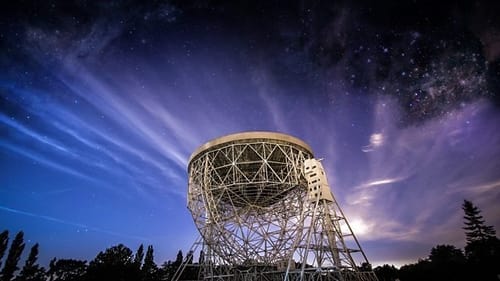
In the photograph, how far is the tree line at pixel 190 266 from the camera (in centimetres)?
2409

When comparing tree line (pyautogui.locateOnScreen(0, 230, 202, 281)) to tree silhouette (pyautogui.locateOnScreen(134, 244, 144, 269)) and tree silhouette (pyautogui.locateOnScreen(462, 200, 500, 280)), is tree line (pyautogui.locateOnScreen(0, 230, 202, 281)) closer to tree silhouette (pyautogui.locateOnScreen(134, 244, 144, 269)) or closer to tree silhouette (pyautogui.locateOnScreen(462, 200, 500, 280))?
tree silhouette (pyautogui.locateOnScreen(134, 244, 144, 269))

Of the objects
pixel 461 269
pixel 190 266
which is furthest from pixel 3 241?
pixel 461 269

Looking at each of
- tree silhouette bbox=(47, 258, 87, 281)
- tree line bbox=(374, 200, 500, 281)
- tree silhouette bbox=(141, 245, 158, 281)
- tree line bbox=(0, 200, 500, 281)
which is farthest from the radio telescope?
tree silhouette bbox=(47, 258, 87, 281)

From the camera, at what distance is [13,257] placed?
40844mm

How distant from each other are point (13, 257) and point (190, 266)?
117ft

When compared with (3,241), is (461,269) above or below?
below

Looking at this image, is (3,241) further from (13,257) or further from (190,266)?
(190,266)

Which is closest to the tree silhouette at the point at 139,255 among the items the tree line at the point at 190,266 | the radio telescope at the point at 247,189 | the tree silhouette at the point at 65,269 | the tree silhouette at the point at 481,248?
the tree line at the point at 190,266

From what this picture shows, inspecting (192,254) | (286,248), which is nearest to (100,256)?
(192,254)

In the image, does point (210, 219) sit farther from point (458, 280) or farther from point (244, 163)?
point (458, 280)

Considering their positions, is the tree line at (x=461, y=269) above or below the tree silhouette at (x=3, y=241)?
→ below

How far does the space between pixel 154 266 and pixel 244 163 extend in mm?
41976

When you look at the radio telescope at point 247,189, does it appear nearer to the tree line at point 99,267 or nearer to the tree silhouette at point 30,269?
the tree line at point 99,267

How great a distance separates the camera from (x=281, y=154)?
18875mm
